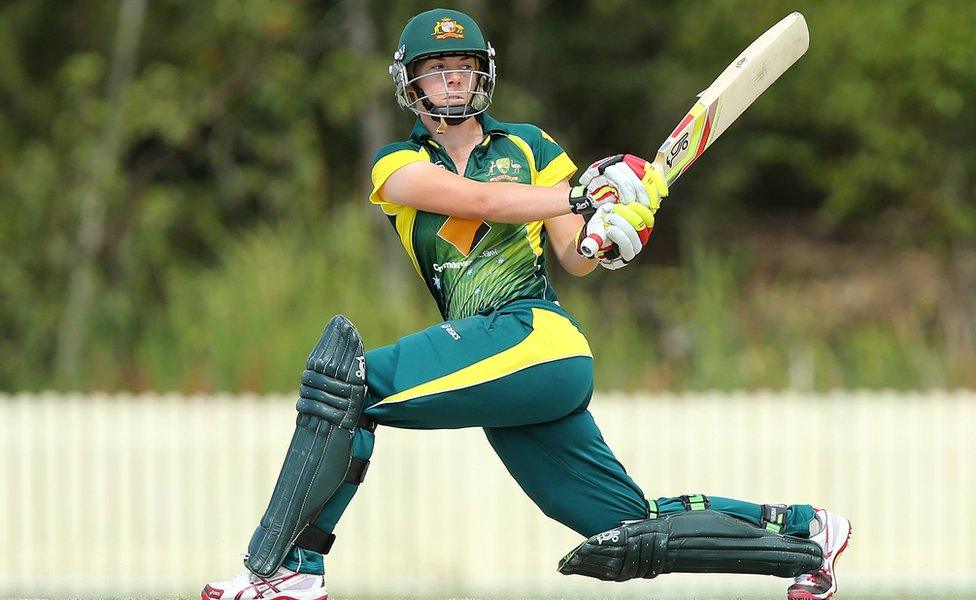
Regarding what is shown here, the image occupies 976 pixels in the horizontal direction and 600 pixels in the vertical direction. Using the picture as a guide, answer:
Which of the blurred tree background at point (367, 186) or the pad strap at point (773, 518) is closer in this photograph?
the pad strap at point (773, 518)

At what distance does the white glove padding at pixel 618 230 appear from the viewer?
3.05 metres

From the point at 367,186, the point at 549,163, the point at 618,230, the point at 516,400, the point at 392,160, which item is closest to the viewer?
the point at 618,230

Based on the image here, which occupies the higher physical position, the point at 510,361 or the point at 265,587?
the point at 510,361

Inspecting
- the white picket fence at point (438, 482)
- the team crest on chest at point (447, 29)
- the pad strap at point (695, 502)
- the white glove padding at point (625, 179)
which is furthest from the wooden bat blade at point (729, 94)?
the white picket fence at point (438, 482)

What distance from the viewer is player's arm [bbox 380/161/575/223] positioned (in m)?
3.16

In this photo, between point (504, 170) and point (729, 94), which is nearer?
point (504, 170)

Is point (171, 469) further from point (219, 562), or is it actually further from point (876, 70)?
point (876, 70)

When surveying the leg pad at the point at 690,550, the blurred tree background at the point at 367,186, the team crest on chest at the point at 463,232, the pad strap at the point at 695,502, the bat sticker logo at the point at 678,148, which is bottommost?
the leg pad at the point at 690,550

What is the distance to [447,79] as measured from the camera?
3346 mm

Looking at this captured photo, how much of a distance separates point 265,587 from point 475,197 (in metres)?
0.97

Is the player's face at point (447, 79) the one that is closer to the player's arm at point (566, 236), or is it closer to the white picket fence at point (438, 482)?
the player's arm at point (566, 236)

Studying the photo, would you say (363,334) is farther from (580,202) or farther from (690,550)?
(580,202)

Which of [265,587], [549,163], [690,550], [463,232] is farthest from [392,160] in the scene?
[690,550]

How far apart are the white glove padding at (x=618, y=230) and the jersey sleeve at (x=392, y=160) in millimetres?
451
